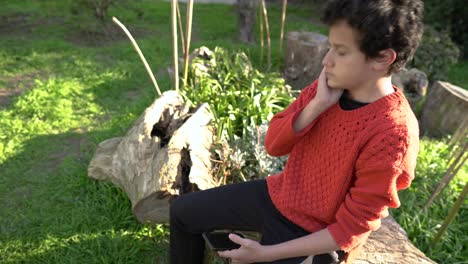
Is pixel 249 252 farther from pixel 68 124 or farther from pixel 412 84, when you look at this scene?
pixel 412 84

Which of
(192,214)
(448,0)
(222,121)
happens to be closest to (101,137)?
Answer: (222,121)

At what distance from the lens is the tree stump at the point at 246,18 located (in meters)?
7.89

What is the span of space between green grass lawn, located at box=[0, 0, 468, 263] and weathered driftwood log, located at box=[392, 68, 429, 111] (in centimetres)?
195

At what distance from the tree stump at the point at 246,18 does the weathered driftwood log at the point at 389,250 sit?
19.8 ft

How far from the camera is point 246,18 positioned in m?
7.95

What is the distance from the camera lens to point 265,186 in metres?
1.94

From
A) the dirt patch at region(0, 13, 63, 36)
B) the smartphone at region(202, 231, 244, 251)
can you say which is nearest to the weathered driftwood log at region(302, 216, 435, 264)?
the smartphone at region(202, 231, 244, 251)

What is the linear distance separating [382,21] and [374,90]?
0.29m

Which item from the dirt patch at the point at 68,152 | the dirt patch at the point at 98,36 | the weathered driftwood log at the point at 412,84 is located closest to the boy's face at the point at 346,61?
the dirt patch at the point at 68,152

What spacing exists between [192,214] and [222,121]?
1.42m

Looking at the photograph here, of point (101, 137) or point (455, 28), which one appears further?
point (455, 28)

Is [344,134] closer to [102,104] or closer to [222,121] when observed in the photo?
[222,121]

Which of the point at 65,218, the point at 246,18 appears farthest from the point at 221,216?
the point at 246,18

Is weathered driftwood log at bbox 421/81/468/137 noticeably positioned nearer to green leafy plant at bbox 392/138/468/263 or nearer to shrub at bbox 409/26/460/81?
Answer: green leafy plant at bbox 392/138/468/263
